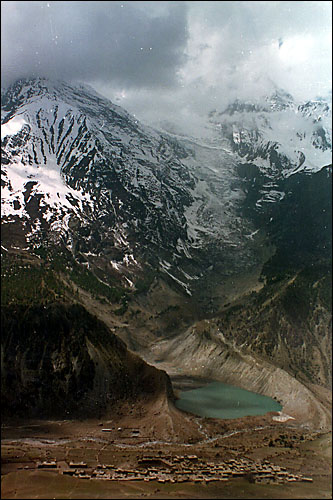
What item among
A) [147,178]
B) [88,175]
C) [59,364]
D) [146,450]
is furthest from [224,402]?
[147,178]

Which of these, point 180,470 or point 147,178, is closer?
point 180,470

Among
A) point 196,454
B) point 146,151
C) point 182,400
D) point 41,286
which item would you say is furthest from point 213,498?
point 146,151

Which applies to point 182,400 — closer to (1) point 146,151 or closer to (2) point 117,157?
(2) point 117,157

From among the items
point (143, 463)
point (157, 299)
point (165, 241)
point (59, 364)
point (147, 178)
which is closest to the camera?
point (143, 463)

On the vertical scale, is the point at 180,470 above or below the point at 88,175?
below

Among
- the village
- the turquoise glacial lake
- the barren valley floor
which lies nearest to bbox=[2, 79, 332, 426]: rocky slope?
the barren valley floor

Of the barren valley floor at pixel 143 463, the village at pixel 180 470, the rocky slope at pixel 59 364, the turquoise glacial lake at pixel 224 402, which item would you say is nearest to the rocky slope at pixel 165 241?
the rocky slope at pixel 59 364

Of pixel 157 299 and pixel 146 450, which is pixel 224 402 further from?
pixel 157 299
